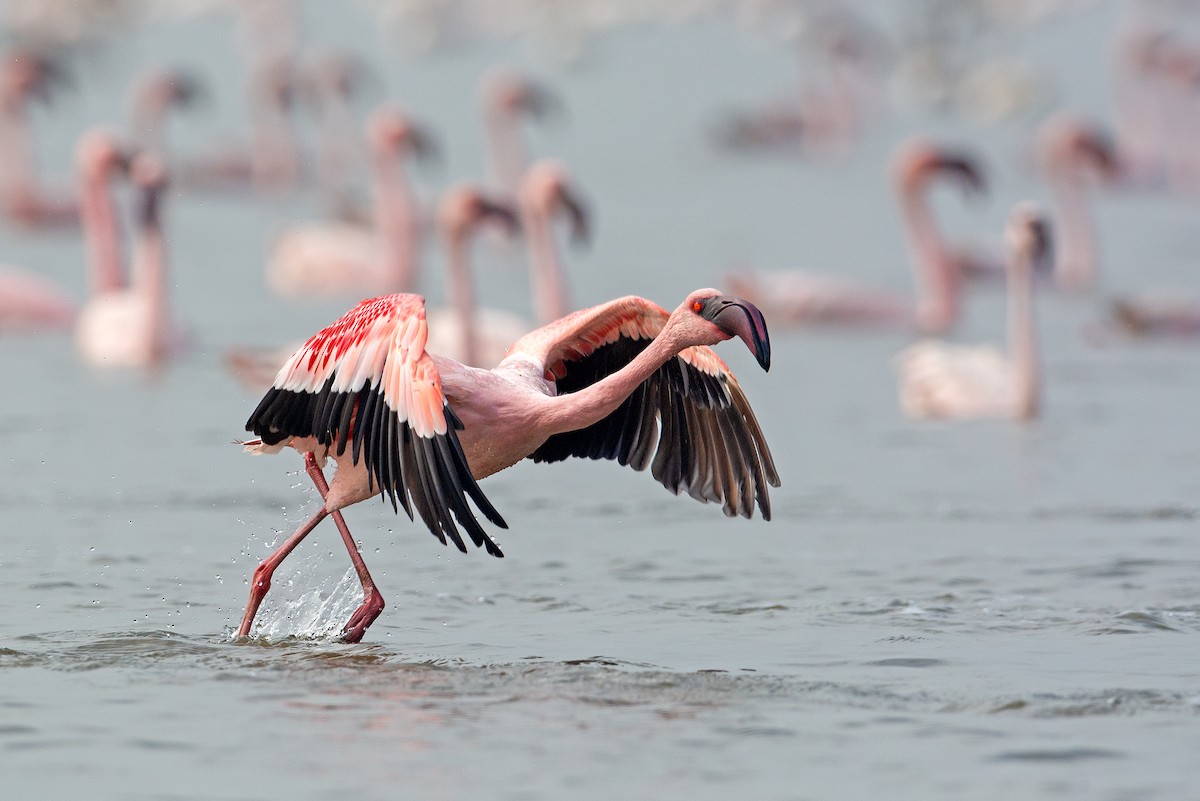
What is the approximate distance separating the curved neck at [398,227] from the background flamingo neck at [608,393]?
11673mm

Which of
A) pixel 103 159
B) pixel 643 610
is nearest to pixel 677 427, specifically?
pixel 643 610

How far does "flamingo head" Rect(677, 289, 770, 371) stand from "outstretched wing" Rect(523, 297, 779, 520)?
1.11m

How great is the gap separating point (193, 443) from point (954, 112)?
97.5 ft

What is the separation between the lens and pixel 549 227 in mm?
16391

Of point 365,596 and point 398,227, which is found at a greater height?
point 398,227

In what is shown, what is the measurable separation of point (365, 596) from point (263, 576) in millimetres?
386

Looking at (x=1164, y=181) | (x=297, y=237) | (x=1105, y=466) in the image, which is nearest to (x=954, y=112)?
(x=1164, y=181)

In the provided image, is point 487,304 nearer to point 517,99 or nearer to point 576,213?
point 517,99

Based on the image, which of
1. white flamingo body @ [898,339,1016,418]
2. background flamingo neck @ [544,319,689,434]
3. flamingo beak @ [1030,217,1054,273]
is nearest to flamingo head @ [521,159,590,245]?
white flamingo body @ [898,339,1016,418]

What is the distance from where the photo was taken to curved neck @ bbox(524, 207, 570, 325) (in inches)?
624

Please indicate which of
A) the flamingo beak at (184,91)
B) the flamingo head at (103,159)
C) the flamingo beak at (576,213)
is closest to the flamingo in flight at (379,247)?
the flamingo head at (103,159)

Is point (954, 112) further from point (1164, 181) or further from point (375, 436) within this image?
point (375, 436)

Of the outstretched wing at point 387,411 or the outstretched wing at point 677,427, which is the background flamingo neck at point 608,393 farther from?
the outstretched wing at point 677,427

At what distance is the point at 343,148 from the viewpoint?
106 ft
